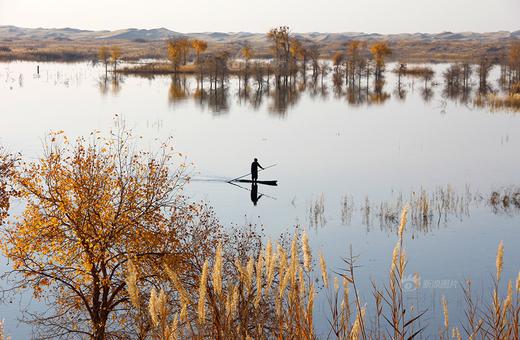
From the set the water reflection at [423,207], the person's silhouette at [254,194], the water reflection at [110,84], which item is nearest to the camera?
the water reflection at [423,207]

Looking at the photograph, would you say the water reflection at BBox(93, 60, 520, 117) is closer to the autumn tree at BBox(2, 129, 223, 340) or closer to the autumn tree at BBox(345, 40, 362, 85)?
the autumn tree at BBox(345, 40, 362, 85)

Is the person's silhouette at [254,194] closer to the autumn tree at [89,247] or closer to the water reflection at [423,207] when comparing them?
the water reflection at [423,207]

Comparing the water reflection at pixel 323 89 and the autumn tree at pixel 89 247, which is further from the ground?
the water reflection at pixel 323 89

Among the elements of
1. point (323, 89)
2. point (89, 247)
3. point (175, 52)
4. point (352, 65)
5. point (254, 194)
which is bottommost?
point (254, 194)

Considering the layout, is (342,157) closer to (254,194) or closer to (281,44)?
(254,194)

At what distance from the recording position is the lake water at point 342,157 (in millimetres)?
25969

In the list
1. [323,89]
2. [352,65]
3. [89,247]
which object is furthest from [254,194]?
[352,65]

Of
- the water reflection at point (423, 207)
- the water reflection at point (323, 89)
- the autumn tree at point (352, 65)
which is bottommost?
the water reflection at point (423, 207)

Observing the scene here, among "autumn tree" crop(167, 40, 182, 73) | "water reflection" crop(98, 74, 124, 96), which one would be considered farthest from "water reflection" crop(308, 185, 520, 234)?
"autumn tree" crop(167, 40, 182, 73)

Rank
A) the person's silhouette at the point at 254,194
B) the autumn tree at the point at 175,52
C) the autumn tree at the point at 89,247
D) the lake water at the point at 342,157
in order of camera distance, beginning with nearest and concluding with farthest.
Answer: the autumn tree at the point at 89,247 → the lake water at the point at 342,157 → the person's silhouette at the point at 254,194 → the autumn tree at the point at 175,52

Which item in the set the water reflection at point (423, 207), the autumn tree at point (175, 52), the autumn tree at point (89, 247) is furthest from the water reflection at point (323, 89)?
the autumn tree at point (89, 247)

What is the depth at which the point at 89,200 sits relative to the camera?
1895 cm

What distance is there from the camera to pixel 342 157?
140 feet

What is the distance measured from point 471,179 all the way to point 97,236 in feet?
77.6
